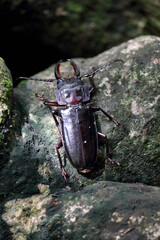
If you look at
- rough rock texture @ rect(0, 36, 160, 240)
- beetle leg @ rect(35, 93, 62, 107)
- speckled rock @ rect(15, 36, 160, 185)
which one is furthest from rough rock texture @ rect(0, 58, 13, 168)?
beetle leg @ rect(35, 93, 62, 107)

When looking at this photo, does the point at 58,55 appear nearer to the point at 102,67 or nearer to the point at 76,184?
the point at 102,67

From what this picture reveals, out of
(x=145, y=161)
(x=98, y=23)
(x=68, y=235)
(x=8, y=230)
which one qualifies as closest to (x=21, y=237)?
(x=8, y=230)

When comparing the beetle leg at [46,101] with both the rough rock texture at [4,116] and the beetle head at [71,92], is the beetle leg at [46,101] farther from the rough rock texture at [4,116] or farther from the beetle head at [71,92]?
the rough rock texture at [4,116]

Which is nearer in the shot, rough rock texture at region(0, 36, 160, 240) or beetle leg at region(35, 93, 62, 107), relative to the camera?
rough rock texture at region(0, 36, 160, 240)

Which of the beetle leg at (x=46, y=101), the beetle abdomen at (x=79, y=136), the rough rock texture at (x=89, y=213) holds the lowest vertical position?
the rough rock texture at (x=89, y=213)

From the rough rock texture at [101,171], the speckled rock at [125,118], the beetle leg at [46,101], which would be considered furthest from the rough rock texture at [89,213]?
the beetle leg at [46,101]

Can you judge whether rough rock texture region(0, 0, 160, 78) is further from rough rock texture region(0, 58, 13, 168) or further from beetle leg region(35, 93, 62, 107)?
rough rock texture region(0, 58, 13, 168)
